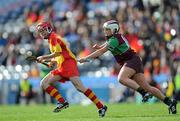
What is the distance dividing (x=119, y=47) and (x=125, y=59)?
13.9 inches

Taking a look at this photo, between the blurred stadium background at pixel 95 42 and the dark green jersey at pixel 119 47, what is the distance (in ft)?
30.1

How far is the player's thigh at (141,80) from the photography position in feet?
48.3

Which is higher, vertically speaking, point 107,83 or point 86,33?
point 86,33


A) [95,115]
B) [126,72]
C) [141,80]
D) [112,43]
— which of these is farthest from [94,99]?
[112,43]

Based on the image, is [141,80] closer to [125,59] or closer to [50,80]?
[125,59]

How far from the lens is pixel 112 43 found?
46.9 feet

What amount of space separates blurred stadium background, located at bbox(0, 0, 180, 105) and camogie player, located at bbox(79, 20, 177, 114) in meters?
9.03

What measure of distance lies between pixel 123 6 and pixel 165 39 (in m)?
3.65

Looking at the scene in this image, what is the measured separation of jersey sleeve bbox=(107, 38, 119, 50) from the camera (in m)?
14.3

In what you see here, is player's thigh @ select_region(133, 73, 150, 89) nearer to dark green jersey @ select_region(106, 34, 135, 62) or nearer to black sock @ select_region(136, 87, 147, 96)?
black sock @ select_region(136, 87, 147, 96)

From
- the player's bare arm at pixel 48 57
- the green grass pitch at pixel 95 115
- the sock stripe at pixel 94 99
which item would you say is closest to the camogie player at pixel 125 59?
the green grass pitch at pixel 95 115

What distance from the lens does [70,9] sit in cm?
3109

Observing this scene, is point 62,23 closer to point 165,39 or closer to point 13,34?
point 13,34

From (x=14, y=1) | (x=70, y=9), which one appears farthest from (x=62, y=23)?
(x=14, y=1)
